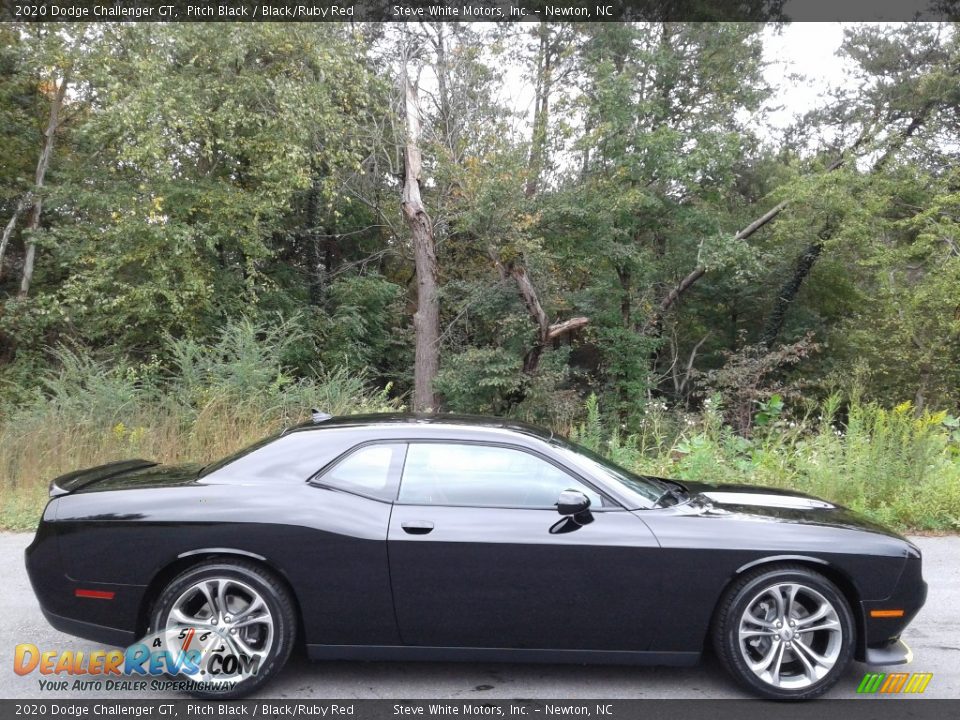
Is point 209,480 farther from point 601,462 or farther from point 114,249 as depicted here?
point 114,249

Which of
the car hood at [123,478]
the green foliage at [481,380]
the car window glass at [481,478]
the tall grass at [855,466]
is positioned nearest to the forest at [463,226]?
the green foliage at [481,380]

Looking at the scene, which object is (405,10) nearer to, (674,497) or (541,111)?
(541,111)

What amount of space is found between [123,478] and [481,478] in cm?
219

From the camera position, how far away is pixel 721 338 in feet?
83.9

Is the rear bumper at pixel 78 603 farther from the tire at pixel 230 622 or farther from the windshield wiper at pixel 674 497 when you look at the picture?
the windshield wiper at pixel 674 497

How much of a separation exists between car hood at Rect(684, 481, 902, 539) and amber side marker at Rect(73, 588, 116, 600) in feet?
10.3

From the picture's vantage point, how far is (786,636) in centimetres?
369

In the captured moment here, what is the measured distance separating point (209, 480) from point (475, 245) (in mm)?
14955

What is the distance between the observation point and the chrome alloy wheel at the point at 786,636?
368 cm

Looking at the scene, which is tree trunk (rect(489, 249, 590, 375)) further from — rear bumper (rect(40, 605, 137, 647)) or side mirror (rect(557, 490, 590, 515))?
rear bumper (rect(40, 605, 137, 647))

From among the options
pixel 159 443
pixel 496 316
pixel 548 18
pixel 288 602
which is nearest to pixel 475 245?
pixel 496 316

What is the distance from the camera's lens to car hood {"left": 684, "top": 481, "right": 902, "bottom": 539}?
3977 millimetres

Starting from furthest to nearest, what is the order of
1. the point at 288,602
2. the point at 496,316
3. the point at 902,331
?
1. the point at 902,331
2. the point at 496,316
3. the point at 288,602

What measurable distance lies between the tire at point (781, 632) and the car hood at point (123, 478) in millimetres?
2991
